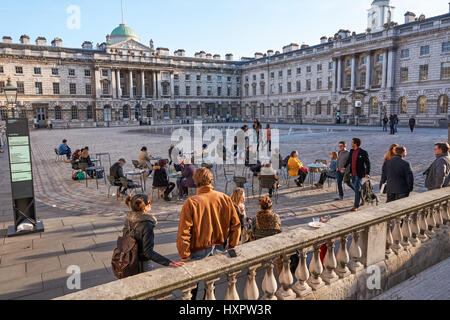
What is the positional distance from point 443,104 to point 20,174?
48.0 meters

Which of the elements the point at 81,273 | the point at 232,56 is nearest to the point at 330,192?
the point at 81,273

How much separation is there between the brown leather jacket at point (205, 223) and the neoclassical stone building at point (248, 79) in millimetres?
39841

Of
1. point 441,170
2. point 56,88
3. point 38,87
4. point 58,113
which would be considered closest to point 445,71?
point 441,170

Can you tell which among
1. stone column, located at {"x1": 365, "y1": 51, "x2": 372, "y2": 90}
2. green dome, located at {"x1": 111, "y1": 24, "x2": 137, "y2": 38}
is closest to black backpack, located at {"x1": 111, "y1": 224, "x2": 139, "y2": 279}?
stone column, located at {"x1": 365, "y1": 51, "x2": 372, "y2": 90}

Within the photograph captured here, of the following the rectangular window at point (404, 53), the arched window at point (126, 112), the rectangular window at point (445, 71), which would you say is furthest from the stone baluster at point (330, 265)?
the arched window at point (126, 112)

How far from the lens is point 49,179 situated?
12836 mm

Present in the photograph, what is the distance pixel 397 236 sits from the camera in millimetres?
4602

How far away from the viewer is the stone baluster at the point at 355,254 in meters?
4.02

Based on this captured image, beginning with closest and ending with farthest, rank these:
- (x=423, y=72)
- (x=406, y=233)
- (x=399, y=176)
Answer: (x=406, y=233) < (x=399, y=176) < (x=423, y=72)

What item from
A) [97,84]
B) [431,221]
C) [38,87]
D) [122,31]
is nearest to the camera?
[431,221]

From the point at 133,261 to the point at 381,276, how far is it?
313cm

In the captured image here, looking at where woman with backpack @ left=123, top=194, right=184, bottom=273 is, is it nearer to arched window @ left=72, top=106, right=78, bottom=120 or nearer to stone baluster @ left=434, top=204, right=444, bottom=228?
stone baluster @ left=434, top=204, right=444, bottom=228

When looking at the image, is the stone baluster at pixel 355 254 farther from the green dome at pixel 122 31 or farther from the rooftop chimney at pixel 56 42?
the green dome at pixel 122 31

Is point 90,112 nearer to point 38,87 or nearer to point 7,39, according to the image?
point 38,87
